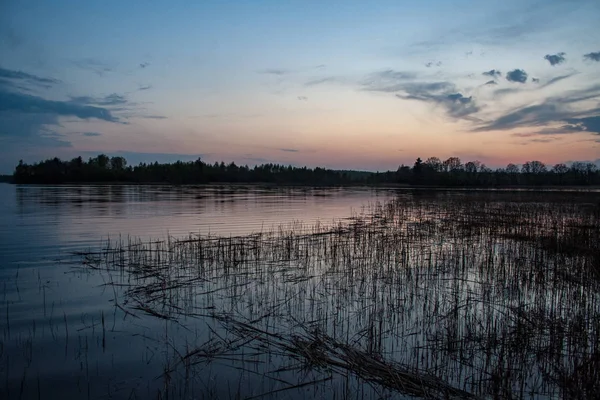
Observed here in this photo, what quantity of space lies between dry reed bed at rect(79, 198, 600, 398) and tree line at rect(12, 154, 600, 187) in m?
119

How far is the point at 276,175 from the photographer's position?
174 m

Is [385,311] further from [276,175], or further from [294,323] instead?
[276,175]

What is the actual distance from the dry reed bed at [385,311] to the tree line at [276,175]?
389ft

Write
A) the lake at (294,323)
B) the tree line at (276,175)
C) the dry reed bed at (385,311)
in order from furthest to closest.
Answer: the tree line at (276,175), the dry reed bed at (385,311), the lake at (294,323)

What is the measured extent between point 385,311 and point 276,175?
16717 centimetres

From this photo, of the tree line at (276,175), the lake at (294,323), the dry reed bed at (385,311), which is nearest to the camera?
the lake at (294,323)

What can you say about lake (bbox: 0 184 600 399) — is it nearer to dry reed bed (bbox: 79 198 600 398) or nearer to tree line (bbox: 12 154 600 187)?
dry reed bed (bbox: 79 198 600 398)

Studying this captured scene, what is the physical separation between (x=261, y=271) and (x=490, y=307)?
6.17 meters

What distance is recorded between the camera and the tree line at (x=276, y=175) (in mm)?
130000

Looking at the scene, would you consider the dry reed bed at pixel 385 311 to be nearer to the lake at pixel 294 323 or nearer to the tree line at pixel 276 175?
the lake at pixel 294 323

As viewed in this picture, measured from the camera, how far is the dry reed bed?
567 centimetres

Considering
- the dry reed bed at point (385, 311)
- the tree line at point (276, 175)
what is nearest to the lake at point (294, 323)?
the dry reed bed at point (385, 311)

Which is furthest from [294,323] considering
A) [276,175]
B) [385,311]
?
[276,175]

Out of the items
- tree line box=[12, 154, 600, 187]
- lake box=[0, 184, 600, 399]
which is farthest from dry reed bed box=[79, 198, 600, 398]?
tree line box=[12, 154, 600, 187]
